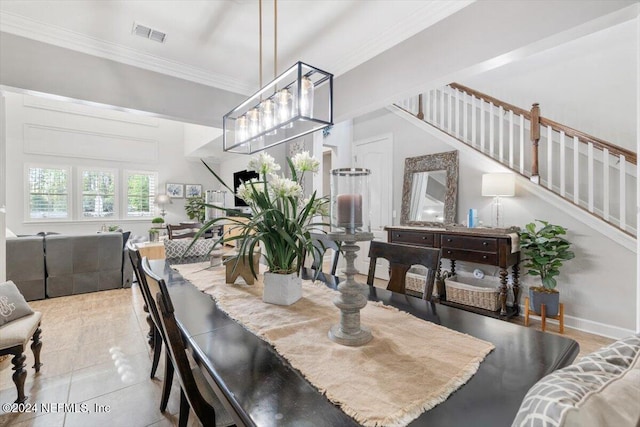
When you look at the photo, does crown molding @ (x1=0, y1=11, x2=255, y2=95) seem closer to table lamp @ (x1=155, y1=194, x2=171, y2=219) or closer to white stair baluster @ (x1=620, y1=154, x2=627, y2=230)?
white stair baluster @ (x1=620, y1=154, x2=627, y2=230)

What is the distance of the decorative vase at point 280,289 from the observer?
134 cm

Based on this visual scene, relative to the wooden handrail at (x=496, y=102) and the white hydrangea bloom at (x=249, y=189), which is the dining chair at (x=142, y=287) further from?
the wooden handrail at (x=496, y=102)

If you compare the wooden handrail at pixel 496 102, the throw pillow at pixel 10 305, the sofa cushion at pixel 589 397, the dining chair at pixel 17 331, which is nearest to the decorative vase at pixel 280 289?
the sofa cushion at pixel 589 397

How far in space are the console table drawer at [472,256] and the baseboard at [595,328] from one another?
0.91m

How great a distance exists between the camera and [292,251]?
135 cm

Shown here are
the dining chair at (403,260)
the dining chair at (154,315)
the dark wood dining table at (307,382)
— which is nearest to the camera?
the dark wood dining table at (307,382)

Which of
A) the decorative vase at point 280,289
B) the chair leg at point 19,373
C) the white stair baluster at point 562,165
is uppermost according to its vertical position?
the white stair baluster at point 562,165

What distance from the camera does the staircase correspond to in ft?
8.99

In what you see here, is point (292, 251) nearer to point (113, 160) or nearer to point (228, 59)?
point (228, 59)

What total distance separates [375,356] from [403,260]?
0.88 m

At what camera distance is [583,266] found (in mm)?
2828

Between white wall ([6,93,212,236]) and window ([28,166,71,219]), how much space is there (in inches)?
6.1

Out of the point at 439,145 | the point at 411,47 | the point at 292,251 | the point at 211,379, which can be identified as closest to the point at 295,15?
the point at 411,47

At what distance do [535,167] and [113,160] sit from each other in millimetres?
9152
